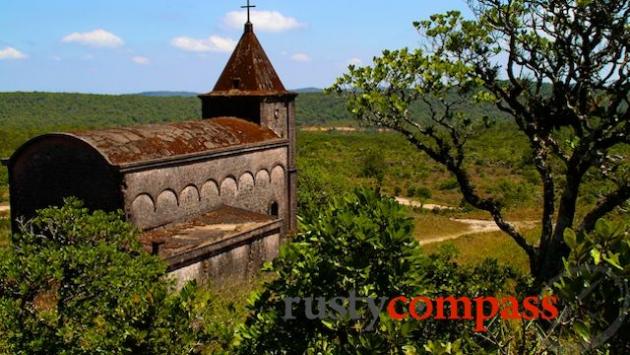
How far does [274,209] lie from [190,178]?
5.08 meters

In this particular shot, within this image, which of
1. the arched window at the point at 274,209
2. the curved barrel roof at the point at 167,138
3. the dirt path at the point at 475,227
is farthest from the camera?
the dirt path at the point at 475,227

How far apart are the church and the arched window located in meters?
0.05

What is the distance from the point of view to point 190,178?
17.4 meters

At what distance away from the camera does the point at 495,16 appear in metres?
11.6

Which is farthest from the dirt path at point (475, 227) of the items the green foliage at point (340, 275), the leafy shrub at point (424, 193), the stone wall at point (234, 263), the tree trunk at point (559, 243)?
the green foliage at point (340, 275)

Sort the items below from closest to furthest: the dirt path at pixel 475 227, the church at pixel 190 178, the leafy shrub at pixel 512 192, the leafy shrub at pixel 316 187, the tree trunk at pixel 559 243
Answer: the tree trunk at pixel 559 243
the church at pixel 190 178
the leafy shrub at pixel 316 187
the dirt path at pixel 475 227
the leafy shrub at pixel 512 192

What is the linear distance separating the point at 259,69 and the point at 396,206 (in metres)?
16.6

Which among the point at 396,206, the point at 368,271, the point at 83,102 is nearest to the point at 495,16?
the point at 396,206

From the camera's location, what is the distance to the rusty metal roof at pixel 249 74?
A: 71.1 ft

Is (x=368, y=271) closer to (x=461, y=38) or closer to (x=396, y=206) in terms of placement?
(x=396, y=206)

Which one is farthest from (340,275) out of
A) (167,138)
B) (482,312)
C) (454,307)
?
(167,138)

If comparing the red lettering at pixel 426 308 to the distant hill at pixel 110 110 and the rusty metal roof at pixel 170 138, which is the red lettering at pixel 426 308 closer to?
the rusty metal roof at pixel 170 138

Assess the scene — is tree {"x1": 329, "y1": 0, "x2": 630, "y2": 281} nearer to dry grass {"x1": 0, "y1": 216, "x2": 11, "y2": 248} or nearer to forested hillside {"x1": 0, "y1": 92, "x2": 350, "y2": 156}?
dry grass {"x1": 0, "y1": 216, "x2": 11, "y2": 248}

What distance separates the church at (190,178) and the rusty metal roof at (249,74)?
41 mm
